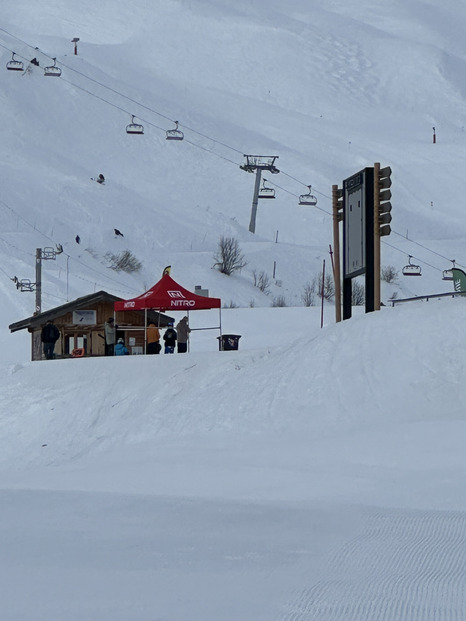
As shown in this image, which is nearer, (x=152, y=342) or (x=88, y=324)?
(x=152, y=342)

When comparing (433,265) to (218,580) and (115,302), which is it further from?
(218,580)

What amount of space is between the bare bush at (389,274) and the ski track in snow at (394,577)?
56662 mm

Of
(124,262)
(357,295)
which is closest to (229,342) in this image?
(357,295)

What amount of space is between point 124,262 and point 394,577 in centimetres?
5520

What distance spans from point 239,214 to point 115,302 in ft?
158

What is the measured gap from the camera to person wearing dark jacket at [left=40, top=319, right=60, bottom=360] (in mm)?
28516

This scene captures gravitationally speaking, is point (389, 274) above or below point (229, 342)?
above

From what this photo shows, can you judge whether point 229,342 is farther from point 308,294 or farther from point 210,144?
point 210,144

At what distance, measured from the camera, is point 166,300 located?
2805 cm

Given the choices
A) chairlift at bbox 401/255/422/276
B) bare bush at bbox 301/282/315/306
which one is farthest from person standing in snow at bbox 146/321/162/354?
bare bush at bbox 301/282/315/306

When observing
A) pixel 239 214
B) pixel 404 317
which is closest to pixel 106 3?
pixel 239 214

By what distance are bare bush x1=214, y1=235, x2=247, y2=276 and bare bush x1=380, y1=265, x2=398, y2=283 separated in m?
7.22

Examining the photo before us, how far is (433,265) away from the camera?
7006 cm

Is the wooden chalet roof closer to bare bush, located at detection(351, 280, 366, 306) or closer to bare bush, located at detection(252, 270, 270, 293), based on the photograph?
bare bush, located at detection(351, 280, 366, 306)
